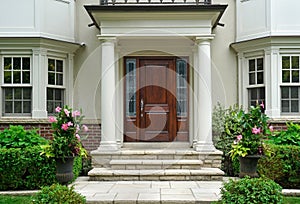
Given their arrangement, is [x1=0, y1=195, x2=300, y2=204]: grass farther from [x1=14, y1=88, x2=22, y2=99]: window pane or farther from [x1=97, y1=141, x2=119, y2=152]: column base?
Result: [x1=14, y1=88, x2=22, y2=99]: window pane

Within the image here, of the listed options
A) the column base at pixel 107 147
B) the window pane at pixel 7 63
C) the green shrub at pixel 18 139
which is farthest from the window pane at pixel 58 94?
the column base at pixel 107 147

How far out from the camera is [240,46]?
1234 centimetres

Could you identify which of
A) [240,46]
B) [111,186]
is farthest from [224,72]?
[111,186]

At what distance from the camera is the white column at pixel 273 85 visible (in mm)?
11680

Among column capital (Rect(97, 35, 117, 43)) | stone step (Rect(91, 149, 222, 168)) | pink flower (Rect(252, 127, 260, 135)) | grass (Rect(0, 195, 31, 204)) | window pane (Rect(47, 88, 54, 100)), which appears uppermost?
column capital (Rect(97, 35, 117, 43))

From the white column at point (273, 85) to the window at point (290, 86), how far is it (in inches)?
8.0

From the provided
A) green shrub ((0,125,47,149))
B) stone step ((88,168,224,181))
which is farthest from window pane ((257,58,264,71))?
green shrub ((0,125,47,149))

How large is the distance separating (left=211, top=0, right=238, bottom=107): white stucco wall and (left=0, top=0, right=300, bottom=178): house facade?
31 mm

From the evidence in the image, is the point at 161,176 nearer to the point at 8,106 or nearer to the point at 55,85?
the point at 55,85

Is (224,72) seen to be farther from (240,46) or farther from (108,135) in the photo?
(108,135)

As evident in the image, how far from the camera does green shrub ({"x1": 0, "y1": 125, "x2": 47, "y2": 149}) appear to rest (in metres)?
9.70

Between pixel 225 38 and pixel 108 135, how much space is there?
4785mm

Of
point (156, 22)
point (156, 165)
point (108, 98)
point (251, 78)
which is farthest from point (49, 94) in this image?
point (251, 78)

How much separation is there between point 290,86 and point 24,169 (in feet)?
24.7
